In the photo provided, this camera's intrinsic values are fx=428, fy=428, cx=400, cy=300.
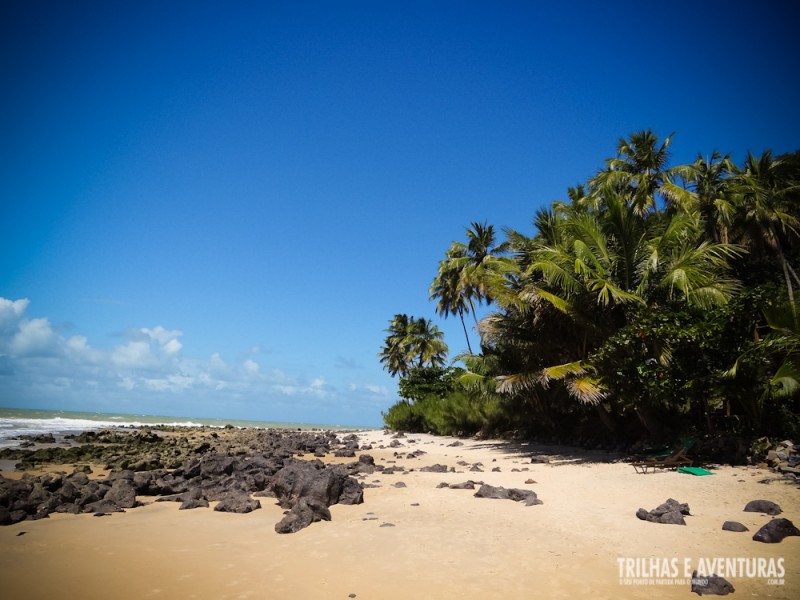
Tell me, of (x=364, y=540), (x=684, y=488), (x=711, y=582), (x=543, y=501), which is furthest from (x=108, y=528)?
(x=684, y=488)

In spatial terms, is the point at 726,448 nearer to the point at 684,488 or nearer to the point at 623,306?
the point at 684,488

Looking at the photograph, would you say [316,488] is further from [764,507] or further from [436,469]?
[764,507]

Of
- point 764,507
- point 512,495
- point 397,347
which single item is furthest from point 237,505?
point 397,347

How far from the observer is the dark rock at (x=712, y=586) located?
4012mm

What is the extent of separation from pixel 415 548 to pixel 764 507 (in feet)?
18.0

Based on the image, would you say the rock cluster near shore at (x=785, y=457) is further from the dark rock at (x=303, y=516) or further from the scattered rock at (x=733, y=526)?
the dark rock at (x=303, y=516)

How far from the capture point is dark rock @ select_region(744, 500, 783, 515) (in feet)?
21.2

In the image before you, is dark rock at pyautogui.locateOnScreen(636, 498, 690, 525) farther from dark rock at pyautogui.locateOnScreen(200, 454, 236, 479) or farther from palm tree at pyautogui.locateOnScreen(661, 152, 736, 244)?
palm tree at pyautogui.locateOnScreen(661, 152, 736, 244)

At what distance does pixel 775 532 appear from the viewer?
5191 millimetres

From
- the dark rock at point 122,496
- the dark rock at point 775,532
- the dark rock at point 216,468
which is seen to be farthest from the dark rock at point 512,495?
the dark rock at point 216,468

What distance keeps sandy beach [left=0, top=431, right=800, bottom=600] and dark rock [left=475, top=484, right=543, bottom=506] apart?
A: 0.79 ft

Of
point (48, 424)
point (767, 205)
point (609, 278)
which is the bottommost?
point (48, 424)

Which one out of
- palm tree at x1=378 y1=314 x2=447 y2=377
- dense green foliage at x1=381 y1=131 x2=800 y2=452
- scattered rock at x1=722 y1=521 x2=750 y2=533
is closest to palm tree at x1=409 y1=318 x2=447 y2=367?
palm tree at x1=378 y1=314 x2=447 y2=377

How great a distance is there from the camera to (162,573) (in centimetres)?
484
